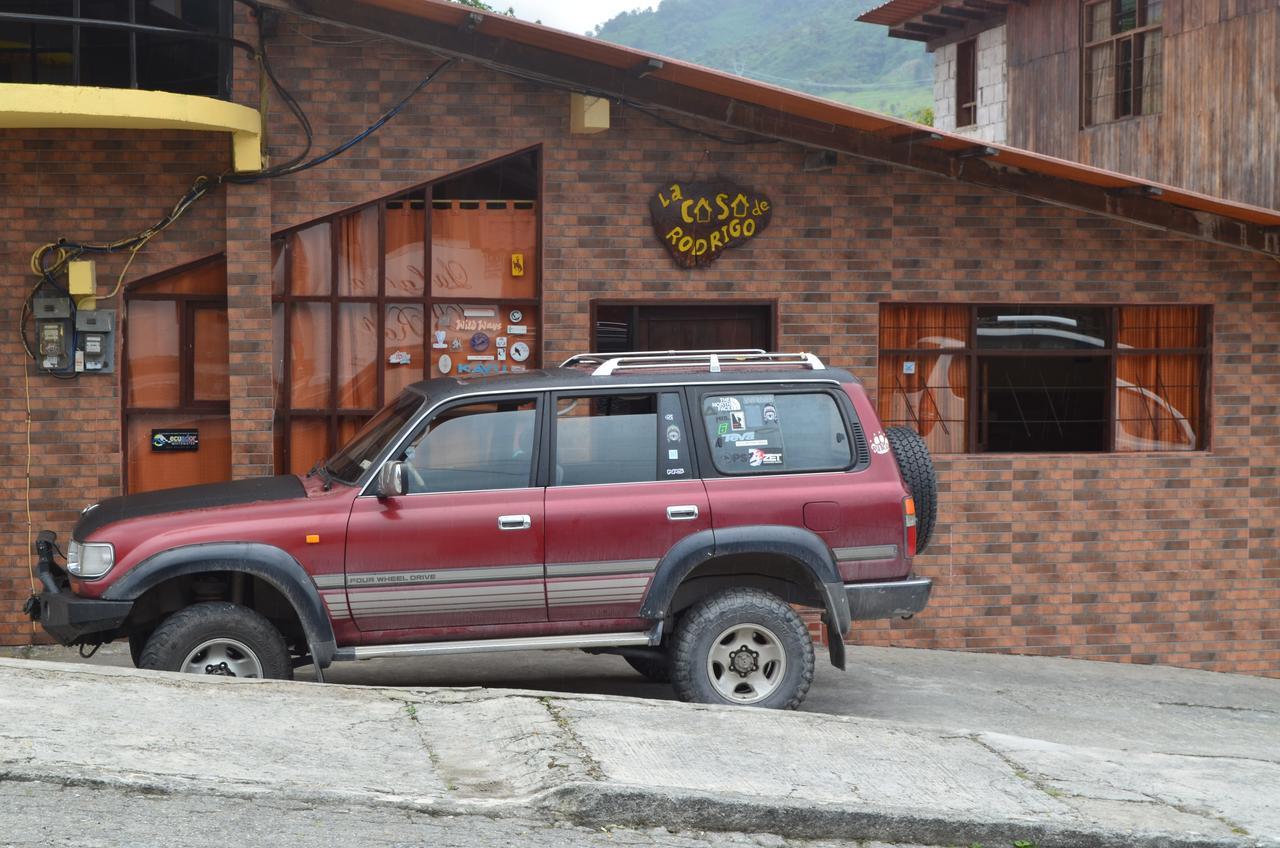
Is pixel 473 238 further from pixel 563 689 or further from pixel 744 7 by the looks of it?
pixel 744 7

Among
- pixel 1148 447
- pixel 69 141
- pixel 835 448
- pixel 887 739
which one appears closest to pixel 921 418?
pixel 1148 447

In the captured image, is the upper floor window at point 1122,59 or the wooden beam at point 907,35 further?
the wooden beam at point 907,35

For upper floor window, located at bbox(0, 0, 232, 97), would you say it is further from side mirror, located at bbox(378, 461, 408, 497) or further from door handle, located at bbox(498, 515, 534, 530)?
door handle, located at bbox(498, 515, 534, 530)

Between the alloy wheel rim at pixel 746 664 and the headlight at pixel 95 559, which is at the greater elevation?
the headlight at pixel 95 559

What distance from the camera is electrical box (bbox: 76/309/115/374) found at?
10.5m

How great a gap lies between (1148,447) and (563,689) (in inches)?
214

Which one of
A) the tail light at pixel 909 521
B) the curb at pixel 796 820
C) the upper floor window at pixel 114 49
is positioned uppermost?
the upper floor window at pixel 114 49

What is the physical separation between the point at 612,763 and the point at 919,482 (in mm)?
2834

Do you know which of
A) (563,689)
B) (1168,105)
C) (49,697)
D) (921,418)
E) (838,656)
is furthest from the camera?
(1168,105)

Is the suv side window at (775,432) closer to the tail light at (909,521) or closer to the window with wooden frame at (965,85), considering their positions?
the tail light at (909,521)

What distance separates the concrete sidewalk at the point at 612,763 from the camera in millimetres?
5945

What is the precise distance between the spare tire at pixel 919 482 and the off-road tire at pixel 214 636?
354cm

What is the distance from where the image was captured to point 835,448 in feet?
26.6

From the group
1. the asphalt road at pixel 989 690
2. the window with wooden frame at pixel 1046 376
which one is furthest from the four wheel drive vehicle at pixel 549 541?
the window with wooden frame at pixel 1046 376
